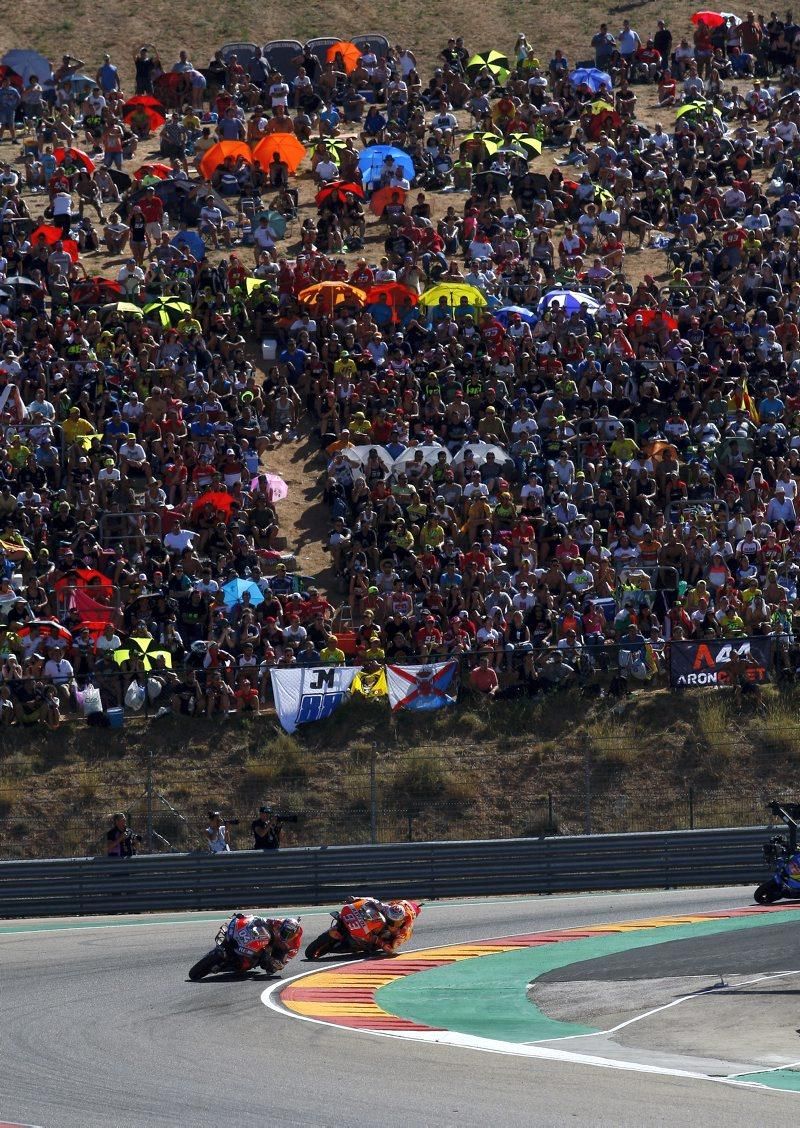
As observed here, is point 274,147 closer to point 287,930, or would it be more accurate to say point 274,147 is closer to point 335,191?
point 335,191

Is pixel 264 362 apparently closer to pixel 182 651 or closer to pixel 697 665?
pixel 182 651

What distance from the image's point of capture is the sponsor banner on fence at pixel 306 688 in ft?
79.8

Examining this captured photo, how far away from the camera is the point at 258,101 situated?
1586 inches

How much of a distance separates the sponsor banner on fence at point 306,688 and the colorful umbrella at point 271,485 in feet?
13.3

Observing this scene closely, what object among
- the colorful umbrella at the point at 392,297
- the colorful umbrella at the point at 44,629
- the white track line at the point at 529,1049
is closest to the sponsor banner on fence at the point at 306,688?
the colorful umbrella at the point at 44,629

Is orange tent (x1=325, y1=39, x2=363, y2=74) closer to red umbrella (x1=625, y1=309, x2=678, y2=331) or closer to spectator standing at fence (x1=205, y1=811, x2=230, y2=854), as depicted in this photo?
red umbrella (x1=625, y1=309, x2=678, y2=331)

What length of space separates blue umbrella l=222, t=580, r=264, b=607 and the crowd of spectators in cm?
6

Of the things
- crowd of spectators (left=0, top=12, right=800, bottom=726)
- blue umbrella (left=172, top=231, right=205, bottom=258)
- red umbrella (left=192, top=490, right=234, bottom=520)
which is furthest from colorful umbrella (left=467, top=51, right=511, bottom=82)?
red umbrella (left=192, top=490, right=234, bottom=520)

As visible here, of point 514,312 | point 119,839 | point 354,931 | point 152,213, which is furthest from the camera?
point 152,213

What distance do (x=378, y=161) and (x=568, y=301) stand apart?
7.47m

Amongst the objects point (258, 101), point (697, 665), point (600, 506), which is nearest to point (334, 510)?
point (600, 506)

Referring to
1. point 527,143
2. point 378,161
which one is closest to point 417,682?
point 378,161

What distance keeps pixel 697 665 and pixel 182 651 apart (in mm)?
6530

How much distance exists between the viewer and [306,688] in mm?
24328
